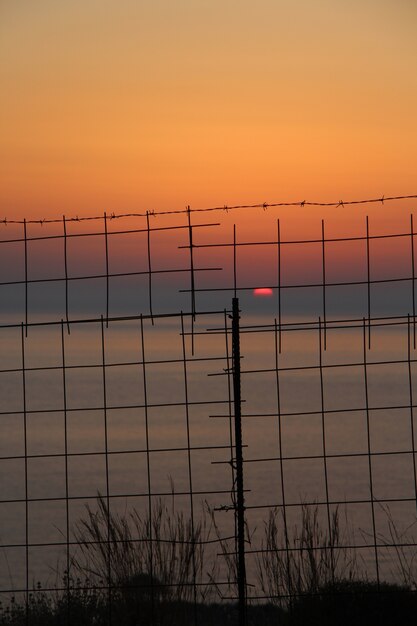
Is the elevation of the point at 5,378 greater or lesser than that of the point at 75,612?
greater

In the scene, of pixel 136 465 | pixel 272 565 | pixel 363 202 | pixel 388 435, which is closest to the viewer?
pixel 363 202

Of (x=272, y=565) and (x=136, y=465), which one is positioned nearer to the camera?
(x=272, y=565)

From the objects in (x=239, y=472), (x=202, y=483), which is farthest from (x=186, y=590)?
(x=202, y=483)

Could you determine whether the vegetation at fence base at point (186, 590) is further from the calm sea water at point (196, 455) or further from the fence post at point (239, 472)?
the fence post at point (239, 472)

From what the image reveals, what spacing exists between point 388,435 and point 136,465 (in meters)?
10.5

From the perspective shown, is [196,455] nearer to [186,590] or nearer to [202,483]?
[202,483]

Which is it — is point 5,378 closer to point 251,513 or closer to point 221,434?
point 221,434

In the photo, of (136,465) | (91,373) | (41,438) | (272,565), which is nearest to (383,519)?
(136,465)

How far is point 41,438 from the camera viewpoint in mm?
34062

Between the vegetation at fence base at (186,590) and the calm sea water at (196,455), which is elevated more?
the calm sea water at (196,455)

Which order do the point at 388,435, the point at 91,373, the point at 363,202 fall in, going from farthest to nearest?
the point at 91,373 → the point at 388,435 → the point at 363,202

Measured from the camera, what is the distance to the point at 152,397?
53438 millimetres

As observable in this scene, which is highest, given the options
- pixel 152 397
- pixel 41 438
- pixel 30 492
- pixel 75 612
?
pixel 152 397

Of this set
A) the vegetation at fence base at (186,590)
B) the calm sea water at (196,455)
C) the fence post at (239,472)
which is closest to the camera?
the fence post at (239,472)
